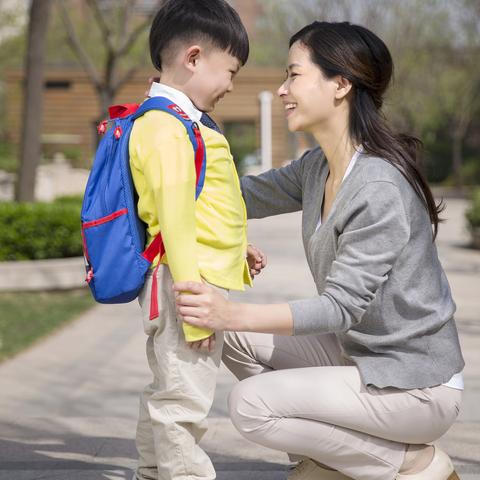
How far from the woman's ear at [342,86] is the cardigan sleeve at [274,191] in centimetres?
45

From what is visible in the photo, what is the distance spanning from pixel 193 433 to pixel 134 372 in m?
3.24

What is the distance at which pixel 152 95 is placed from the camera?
3025 millimetres

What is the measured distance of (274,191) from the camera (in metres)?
3.46

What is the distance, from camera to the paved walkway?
12.5 ft

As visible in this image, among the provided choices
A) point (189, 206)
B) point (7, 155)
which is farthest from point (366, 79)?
point (7, 155)

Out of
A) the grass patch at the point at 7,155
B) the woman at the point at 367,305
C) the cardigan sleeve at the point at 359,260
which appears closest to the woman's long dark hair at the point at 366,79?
the woman at the point at 367,305

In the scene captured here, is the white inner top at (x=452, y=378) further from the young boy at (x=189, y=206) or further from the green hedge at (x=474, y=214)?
the green hedge at (x=474, y=214)

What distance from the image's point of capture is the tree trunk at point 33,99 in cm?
1152

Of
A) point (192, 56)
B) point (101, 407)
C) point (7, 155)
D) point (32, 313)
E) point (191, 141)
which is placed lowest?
point (7, 155)

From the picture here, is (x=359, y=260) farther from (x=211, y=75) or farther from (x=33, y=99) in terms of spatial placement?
(x=33, y=99)

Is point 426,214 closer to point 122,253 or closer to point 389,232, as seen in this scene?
point 389,232

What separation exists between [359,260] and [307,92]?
0.57 meters

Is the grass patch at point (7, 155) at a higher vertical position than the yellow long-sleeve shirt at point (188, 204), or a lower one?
lower

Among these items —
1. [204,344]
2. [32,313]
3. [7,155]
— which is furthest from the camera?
[7,155]
